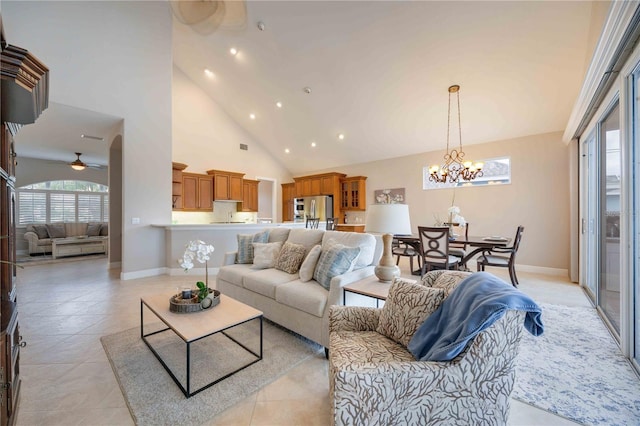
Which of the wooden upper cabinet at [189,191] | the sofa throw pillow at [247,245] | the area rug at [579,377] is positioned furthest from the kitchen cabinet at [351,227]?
the area rug at [579,377]

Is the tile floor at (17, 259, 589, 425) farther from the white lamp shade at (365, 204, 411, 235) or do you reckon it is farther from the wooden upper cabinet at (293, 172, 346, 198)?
the wooden upper cabinet at (293, 172, 346, 198)

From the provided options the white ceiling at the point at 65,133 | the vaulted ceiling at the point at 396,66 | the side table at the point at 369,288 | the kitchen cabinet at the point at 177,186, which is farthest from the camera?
the kitchen cabinet at the point at 177,186

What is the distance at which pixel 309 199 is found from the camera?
8.06 m

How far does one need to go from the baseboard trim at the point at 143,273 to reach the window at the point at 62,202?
18.2ft

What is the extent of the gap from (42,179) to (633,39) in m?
11.8

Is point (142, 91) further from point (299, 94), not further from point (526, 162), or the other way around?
point (526, 162)

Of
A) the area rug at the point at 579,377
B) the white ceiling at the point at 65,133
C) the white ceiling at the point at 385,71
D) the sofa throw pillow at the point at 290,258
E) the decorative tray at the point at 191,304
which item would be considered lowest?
the area rug at the point at 579,377

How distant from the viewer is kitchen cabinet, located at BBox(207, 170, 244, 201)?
707 centimetres

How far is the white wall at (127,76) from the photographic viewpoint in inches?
145

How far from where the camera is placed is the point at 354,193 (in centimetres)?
752

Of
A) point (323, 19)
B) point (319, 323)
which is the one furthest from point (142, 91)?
point (319, 323)

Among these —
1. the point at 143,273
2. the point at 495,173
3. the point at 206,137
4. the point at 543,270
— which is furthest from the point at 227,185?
the point at 543,270

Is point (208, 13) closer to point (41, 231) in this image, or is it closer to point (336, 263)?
point (336, 263)

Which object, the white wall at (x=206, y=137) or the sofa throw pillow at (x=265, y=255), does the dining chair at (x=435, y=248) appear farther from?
the white wall at (x=206, y=137)
